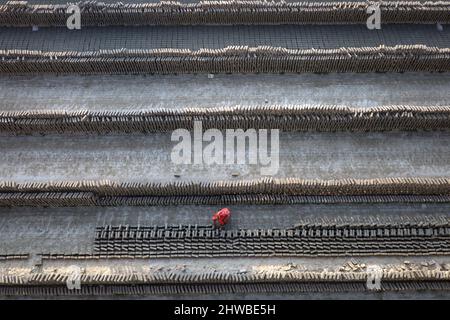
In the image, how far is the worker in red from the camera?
23359 mm

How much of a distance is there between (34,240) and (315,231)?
12.1 meters

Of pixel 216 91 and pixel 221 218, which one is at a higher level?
pixel 216 91

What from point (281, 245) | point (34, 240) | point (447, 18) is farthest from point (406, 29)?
point (34, 240)

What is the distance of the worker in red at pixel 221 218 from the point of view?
23.4 m

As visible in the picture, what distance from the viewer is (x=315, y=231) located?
23609 mm

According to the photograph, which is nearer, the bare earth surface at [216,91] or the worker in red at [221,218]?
the worker in red at [221,218]

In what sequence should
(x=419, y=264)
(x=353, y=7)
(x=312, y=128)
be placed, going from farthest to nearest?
(x=353, y=7) → (x=312, y=128) → (x=419, y=264)

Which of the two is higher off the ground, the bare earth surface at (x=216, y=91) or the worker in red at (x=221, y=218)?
the bare earth surface at (x=216, y=91)

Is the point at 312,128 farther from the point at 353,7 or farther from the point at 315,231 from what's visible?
the point at 353,7

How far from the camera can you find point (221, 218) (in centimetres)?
2336

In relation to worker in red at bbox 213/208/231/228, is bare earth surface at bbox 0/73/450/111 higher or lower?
higher

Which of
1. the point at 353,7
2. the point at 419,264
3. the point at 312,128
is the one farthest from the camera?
the point at 353,7

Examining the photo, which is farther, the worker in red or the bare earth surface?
the bare earth surface

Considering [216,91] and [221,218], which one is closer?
[221,218]
